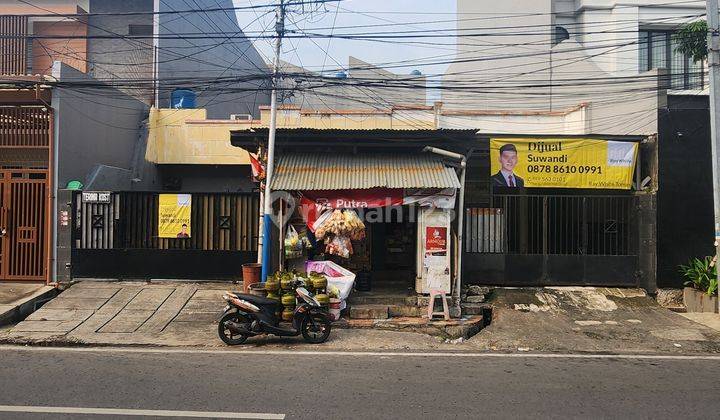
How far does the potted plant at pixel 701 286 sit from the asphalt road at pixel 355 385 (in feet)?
11.9

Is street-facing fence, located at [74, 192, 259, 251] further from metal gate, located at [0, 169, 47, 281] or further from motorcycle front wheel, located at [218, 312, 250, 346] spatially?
motorcycle front wheel, located at [218, 312, 250, 346]

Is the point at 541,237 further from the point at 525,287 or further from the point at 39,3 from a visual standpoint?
the point at 39,3

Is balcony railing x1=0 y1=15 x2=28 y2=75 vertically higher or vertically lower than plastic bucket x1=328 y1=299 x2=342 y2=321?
higher

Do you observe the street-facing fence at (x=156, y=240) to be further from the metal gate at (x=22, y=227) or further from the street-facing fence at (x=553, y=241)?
the street-facing fence at (x=553, y=241)

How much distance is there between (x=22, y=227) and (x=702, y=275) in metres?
14.0

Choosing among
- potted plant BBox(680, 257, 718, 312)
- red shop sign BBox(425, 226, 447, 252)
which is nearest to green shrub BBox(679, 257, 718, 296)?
potted plant BBox(680, 257, 718, 312)

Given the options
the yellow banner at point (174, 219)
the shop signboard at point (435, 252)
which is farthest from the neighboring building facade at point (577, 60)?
the yellow banner at point (174, 219)

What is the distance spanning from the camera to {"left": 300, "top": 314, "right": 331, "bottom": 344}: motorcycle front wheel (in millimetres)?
8047

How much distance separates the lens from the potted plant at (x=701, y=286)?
1038 centimetres

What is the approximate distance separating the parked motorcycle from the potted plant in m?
7.62

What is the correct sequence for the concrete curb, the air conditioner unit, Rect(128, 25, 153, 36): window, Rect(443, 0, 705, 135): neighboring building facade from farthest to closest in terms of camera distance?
1. Rect(128, 25, 153, 36): window
2. the air conditioner unit
3. Rect(443, 0, 705, 135): neighboring building facade
4. the concrete curb

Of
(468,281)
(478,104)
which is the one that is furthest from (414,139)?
(478,104)

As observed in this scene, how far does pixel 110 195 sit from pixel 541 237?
939cm

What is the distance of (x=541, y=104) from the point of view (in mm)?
20203
